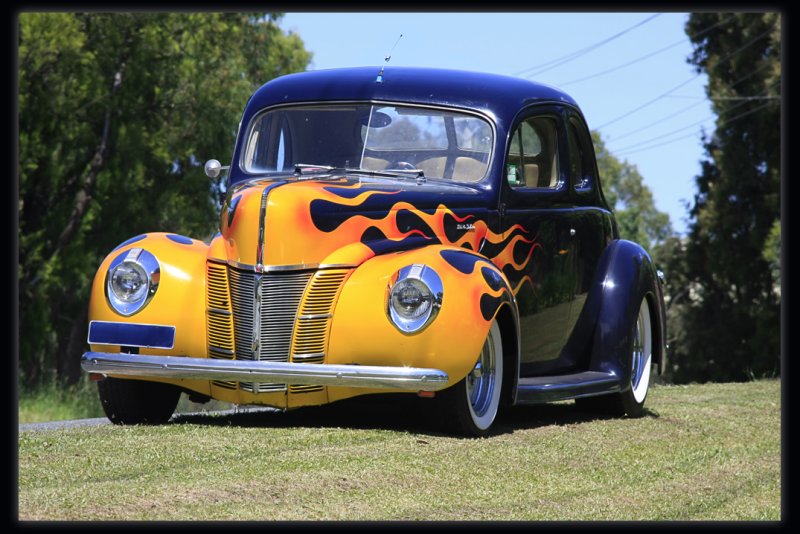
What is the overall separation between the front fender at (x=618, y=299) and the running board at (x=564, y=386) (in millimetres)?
153

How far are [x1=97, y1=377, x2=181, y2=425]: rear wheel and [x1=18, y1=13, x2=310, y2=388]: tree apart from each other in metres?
16.4

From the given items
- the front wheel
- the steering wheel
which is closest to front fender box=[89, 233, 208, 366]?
the steering wheel

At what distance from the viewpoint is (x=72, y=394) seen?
22172 mm

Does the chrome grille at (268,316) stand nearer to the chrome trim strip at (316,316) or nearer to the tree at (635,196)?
the chrome trim strip at (316,316)

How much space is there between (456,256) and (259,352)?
1.23m

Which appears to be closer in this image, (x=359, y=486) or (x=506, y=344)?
(x=359, y=486)

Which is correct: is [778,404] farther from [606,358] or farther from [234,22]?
[234,22]

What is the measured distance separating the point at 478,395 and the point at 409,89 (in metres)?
2.15

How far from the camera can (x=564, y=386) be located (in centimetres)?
817

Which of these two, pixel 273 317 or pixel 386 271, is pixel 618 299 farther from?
pixel 273 317

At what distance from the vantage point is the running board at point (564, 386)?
7.89 metres

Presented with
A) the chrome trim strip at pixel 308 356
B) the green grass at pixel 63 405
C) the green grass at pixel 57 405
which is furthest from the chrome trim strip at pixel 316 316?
the green grass at pixel 57 405

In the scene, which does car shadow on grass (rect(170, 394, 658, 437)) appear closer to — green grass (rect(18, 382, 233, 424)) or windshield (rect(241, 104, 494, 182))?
windshield (rect(241, 104, 494, 182))

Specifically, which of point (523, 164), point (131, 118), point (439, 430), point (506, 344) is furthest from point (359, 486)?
point (131, 118)
